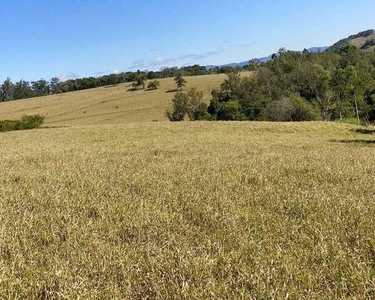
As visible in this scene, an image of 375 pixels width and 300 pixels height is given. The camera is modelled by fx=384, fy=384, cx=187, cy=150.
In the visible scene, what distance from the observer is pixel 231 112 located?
320 ft

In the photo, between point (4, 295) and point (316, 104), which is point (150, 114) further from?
point (4, 295)

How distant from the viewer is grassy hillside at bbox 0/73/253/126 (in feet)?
359

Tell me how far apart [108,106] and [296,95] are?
61734 millimetres

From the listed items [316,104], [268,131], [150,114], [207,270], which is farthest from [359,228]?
[150,114]

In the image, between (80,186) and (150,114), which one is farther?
(150,114)

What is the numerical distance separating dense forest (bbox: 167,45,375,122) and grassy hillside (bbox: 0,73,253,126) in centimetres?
1112

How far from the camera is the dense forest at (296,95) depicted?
89625 millimetres

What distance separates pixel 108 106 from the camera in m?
128

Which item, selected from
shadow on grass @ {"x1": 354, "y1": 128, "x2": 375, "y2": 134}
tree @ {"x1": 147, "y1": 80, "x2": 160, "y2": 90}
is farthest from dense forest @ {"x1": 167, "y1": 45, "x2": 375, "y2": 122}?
shadow on grass @ {"x1": 354, "y1": 128, "x2": 375, "y2": 134}

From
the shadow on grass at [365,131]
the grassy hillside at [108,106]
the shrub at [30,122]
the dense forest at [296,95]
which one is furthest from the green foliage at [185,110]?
the shadow on grass at [365,131]

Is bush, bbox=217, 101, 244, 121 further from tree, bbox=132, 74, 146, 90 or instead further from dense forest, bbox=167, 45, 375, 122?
tree, bbox=132, 74, 146, 90

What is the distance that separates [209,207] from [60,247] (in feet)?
7.61

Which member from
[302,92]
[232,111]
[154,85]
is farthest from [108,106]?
[302,92]

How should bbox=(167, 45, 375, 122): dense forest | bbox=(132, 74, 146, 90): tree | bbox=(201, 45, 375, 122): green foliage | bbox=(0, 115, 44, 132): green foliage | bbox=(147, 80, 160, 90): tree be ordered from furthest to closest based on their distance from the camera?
1. bbox=(132, 74, 146, 90): tree
2. bbox=(147, 80, 160, 90): tree
3. bbox=(167, 45, 375, 122): dense forest
4. bbox=(201, 45, 375, 122): green foliage
5. bbox=(0, 115, 44, 132): green foliage
